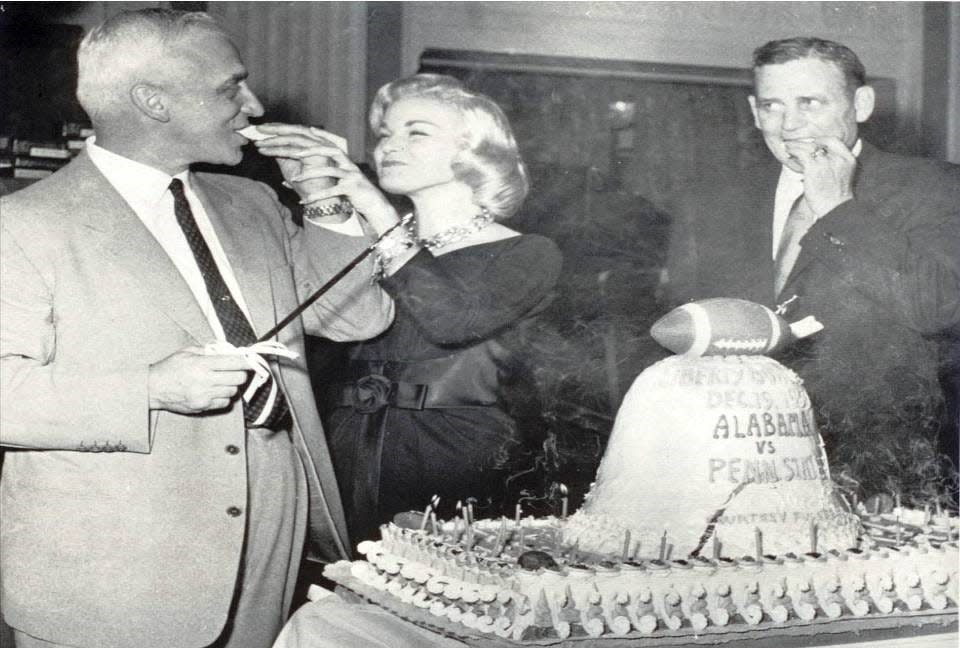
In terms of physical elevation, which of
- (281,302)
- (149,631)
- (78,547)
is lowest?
(149,631)

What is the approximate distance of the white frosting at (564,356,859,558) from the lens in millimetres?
2061

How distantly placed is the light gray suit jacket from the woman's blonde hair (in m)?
0.74

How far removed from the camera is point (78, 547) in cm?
179

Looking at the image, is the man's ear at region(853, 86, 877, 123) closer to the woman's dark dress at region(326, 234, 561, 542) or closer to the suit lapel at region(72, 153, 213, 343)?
the woman's dark dress at region(326, 234, 561, 542)

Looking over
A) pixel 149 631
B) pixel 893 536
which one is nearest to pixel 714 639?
pixel 893 536

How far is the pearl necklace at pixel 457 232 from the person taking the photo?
231 centimetres

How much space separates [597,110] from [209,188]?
1045 mm

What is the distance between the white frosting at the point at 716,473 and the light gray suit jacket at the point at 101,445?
799mm

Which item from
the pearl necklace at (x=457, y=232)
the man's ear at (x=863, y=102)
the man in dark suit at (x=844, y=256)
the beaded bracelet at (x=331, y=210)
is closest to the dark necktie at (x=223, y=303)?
the beaded bracelet at (x=331, y=210)

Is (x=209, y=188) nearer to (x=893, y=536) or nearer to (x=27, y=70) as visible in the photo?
(x=27, y=70)

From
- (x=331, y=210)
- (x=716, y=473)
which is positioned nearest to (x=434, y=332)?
(x=331, y=210)

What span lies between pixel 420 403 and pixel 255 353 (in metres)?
0.52

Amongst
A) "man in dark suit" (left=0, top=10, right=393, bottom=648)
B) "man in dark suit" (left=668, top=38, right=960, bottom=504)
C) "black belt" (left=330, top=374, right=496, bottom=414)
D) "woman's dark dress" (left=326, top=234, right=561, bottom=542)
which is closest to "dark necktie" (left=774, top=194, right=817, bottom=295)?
"man in dark suit" (left=668, top=38, right=960, bottom=504)

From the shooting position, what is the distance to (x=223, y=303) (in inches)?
76.3
